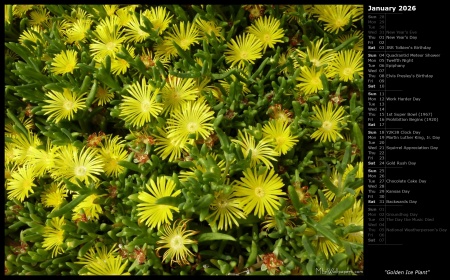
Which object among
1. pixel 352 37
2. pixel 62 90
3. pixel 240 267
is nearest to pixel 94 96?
pixel 62 90

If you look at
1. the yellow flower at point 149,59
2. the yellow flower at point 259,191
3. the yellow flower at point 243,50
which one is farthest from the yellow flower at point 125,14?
the yellow flower at point 259,191

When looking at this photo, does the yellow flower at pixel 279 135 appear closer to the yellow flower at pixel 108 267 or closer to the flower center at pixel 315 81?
the flower center at pixel 315 81

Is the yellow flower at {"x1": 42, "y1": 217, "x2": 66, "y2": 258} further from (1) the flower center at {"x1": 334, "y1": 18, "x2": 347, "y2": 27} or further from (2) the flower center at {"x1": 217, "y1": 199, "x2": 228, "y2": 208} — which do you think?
(1) the flower center at {"x1": 334, "y1": 18, "x2": 347, "y2": 27}

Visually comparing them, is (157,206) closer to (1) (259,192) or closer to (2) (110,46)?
(1) (259,192)

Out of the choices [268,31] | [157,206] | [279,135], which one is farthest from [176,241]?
[268,31]

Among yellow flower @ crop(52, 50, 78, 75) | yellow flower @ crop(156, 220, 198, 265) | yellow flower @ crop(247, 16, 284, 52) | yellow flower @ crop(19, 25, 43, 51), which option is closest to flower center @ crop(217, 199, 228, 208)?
yellow flower @ crop(156, 220, 198, 265)

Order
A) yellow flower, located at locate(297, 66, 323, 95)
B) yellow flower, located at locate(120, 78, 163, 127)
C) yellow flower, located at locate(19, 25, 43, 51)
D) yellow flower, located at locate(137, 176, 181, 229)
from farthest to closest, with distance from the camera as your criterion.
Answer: yellow flower, located at locate(19, 25, 43, 51) < yellow flower, located at locate(297, 66, 323, 95) < yellow flower, located at locate(120, 78, 163, 127) < yellow flower, located at locate(137, 176, 181, 229)
